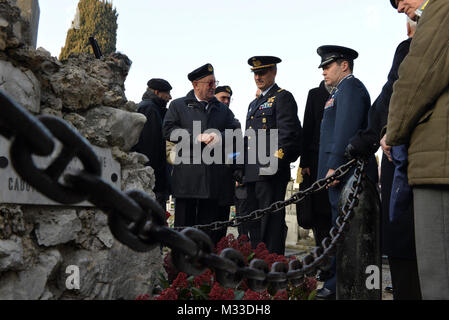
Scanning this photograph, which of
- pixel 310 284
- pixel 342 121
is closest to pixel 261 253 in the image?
pixel 310 284

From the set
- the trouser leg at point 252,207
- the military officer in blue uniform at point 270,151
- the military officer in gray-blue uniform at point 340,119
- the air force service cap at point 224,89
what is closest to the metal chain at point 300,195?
the military officer in gray-blue uniform at point 340,119

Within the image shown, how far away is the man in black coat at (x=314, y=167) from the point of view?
4477mm

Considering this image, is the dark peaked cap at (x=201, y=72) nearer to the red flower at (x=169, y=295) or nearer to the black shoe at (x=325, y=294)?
the black shoe at (x=325, y=294)

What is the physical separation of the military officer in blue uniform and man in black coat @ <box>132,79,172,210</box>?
119 cm

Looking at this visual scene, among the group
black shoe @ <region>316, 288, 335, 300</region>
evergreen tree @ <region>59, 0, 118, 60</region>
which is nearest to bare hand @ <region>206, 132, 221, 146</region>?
black shoe @ <region>316, 288, 335, 300</region>

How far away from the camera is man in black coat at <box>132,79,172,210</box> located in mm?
5375

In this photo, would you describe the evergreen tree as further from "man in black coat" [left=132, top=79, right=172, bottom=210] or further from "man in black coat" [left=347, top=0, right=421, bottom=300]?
"man in black coat" [left=347, top=0, right=421, bottom=300]

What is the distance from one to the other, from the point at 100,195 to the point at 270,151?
3.73 metres

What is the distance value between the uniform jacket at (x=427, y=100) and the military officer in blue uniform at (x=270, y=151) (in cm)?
225

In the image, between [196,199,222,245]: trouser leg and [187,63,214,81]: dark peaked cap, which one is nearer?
[196,199,222,245]: trouser leg

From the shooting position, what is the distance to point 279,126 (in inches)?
180
